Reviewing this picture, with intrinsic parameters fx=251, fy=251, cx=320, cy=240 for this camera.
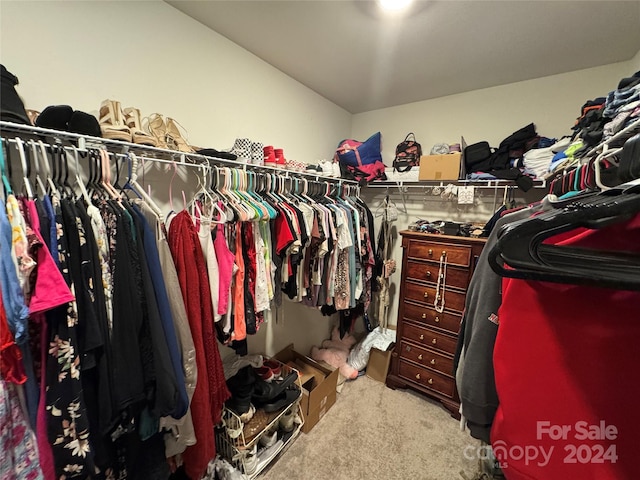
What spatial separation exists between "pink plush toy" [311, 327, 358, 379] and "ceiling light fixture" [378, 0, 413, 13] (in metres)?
2.50

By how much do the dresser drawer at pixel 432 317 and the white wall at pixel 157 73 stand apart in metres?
0.99

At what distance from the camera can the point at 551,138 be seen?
1.78 metres

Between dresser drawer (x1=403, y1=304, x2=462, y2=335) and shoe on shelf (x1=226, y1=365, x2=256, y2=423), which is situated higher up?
dresser drawer (x1=403, y1=304, x2=462, y2=335)

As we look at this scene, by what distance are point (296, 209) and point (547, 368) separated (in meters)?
1.21

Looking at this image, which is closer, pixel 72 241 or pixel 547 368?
pixel 547 368

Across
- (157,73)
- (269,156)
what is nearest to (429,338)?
(269,156)

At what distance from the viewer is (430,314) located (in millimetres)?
1950

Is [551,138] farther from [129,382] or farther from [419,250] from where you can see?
[129,382]

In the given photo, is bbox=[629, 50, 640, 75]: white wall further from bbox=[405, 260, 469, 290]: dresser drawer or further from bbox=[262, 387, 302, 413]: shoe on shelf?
bbox=[262, 387, 302, 413]: shoe on shelf

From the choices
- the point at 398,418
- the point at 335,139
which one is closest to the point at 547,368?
the point at 398,418

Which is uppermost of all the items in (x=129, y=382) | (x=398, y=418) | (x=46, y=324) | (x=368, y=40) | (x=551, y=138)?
(x=368, y=40)

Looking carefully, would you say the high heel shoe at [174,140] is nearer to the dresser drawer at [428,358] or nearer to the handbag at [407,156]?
the handbag at [407,156]

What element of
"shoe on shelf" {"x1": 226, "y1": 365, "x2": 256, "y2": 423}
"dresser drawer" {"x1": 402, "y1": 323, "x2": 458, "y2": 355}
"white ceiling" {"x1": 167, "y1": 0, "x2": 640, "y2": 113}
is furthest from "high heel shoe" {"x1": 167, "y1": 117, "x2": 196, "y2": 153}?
"dresser drawer" {"x1": 402, "y1": 323, "x2": 458, "y2": 355}

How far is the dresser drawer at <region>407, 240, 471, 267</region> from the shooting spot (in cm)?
→ 177
